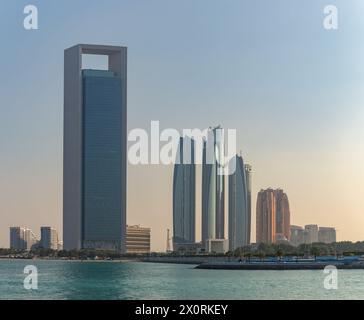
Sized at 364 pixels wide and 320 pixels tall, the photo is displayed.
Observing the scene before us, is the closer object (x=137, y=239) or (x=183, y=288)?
(x=183, y=288)

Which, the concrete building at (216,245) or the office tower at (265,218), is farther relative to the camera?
the office tower at (265,218)

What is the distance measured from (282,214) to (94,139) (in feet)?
88.2

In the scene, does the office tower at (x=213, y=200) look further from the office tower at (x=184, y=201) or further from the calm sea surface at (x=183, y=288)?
the calm sea surface at (x=183, y=288)

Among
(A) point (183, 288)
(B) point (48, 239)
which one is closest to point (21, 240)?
(B) point (48, 239)

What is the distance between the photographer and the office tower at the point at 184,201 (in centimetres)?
8600

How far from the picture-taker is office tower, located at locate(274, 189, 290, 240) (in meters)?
93.2

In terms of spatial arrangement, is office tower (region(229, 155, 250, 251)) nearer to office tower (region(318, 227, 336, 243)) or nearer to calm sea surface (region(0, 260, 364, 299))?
office tower (region(318, 227, 336, 243))

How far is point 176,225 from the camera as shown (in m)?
92.5

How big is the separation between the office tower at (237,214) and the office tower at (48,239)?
22.6m

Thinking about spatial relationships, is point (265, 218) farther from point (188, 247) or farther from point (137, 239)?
point (137, 239)

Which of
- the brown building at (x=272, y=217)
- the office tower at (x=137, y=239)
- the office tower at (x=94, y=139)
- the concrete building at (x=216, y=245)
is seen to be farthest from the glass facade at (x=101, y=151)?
the brown building at (x=272, y=217)

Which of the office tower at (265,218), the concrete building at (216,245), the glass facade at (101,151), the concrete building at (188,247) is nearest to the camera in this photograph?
the glass facade at (101,151)

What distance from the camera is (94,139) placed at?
75312 millimetres
